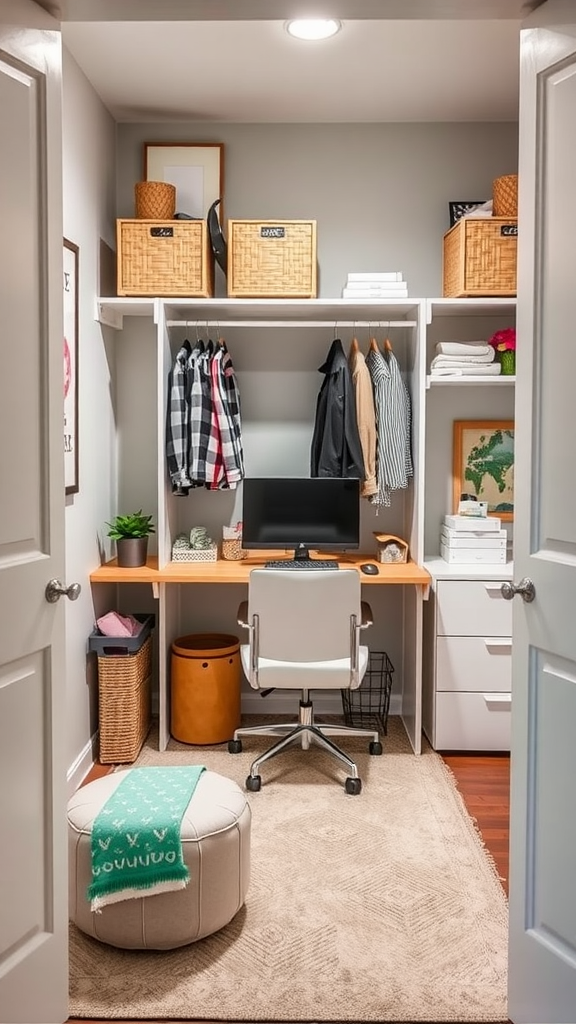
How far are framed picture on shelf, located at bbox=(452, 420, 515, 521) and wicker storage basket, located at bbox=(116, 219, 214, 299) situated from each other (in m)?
1.46

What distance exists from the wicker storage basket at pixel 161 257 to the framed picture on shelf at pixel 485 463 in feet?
4.79

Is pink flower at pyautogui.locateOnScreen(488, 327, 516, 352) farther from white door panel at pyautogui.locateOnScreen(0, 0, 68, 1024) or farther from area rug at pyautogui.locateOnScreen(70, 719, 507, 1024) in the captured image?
white door panel at pyautogui.locateOnScreen(0, 0, 68, 1024)

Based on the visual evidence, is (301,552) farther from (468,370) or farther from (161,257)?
(161,257)

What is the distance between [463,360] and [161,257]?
142cm

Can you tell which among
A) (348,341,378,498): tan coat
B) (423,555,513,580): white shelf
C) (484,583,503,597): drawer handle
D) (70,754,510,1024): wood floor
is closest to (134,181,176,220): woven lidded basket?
(348,341,378,498): tan coat

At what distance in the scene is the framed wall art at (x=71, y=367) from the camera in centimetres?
323

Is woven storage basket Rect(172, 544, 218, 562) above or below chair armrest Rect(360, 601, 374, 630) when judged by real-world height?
above

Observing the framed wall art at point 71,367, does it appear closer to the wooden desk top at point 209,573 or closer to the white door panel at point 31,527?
the wooden desk top at point 209,573

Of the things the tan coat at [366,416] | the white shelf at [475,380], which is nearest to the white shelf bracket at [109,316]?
the tan coat at [366,416]

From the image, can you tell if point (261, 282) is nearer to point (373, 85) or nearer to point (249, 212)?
point (249, 212)

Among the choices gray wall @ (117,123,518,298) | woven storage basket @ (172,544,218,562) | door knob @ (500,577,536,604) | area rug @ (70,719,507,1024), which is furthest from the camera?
gray wall @ (117,123,518,298)

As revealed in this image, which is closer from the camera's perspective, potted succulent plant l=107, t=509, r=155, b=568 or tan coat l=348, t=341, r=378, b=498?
potted succulent plant l=107, t=509, r=155, b=568

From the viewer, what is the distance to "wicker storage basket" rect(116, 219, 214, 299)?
3688mm

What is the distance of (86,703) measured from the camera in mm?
3553
